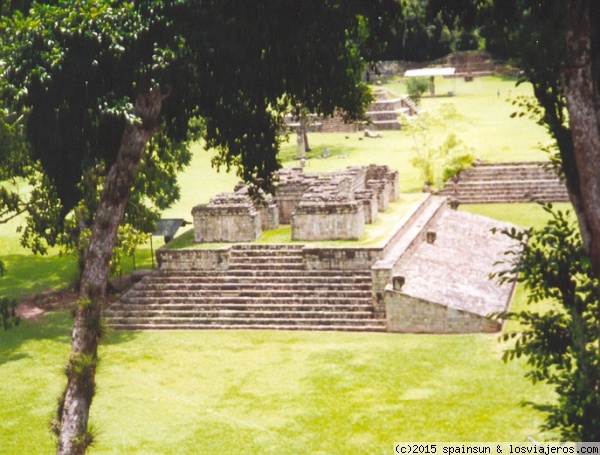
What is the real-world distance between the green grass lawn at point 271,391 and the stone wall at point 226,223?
674 millimetres

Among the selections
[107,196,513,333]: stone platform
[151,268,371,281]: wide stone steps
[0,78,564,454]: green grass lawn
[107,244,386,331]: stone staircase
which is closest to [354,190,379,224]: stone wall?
[0,78,564,454]: green grass lawn

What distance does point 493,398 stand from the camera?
1764cm

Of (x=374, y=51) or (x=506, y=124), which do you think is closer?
(x=374, y=51)

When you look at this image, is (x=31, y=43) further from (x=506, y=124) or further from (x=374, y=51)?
(x=506, y=124)

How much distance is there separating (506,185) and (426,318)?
16953 millimetres

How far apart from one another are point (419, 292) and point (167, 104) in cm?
1150

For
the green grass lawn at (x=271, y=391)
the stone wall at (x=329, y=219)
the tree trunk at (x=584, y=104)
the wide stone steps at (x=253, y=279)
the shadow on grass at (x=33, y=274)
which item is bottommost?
the green grass lawn at (x=271, y=391)

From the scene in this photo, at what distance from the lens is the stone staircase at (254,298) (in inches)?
882

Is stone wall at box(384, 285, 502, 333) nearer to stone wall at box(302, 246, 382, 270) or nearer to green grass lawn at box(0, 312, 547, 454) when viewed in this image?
green grass lawn at box(0, 312, 547, 454)

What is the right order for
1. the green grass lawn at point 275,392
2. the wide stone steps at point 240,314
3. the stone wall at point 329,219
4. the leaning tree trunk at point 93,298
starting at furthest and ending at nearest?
the stone wall at point 329,219, the wide stone steps at point 240,314, the green grass lawn at point 275,392, the leaning tree trunk at point 93,298

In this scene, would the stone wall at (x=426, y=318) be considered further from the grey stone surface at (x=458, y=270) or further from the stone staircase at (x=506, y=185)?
the stone staircase at (x=506, y=185)

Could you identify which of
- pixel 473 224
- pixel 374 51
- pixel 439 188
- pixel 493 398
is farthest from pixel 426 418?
pixel 439 188

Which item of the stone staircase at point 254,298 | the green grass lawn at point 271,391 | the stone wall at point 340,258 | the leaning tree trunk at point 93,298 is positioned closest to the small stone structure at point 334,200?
the green grass lawn at point 271,391

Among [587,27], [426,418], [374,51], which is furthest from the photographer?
[426,418]
